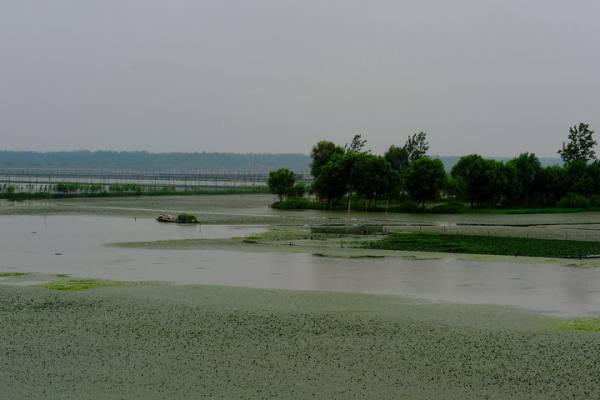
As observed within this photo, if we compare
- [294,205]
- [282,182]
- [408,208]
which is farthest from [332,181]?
[282,182]

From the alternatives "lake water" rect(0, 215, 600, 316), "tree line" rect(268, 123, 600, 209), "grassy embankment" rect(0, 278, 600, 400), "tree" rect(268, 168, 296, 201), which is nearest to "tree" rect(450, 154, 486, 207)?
"tree line" rect(268, 123, 600, 209)

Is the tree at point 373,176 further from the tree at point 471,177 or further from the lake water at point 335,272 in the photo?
the lake water at point 335,272

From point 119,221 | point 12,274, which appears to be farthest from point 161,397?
point 119,221

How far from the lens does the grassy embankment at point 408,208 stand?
242ft

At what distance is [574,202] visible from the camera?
77375mm

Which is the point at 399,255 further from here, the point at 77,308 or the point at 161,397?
the point at 161,397

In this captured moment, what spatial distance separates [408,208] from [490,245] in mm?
34729

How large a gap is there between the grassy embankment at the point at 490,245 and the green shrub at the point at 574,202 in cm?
3437

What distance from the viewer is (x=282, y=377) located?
1672cm

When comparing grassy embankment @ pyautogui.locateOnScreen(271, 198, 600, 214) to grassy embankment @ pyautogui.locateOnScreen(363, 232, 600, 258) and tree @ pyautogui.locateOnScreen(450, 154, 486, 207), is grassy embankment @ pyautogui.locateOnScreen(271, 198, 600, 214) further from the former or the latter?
grassy embankment @ pyautogui.locateOnScreen(363, 232, 600, 258)

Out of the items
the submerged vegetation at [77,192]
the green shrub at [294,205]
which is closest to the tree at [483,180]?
the green shrub at [294,205]

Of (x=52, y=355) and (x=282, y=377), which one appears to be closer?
(x=282, y=377)

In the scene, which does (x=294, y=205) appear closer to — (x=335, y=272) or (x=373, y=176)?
(x=373, y=176)

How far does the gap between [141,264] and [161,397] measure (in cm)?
2004
